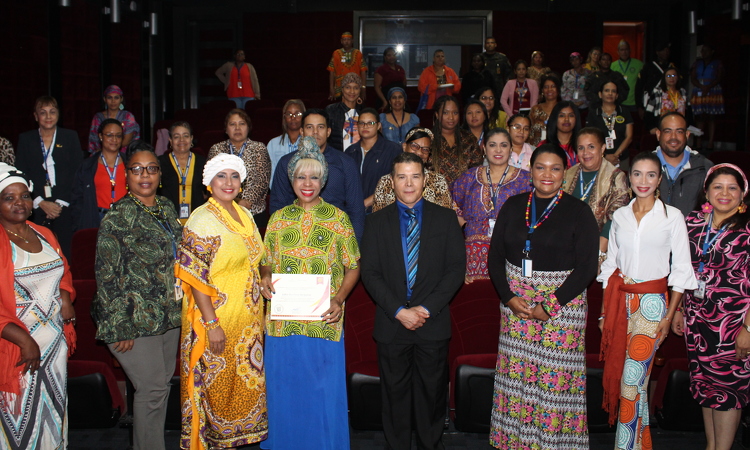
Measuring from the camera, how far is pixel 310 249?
325 centimetres

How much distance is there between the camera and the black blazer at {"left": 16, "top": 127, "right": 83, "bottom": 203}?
218 inches

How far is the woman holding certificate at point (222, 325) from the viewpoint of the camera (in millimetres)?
3055

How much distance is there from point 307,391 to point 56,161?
3646mm

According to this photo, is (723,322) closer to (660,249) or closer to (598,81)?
(660,249)

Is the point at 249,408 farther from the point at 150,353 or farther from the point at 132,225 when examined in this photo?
the point at 132,225

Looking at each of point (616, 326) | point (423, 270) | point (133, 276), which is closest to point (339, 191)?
point (423, 270)

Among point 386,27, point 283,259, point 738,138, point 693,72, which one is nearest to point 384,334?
point 283,259

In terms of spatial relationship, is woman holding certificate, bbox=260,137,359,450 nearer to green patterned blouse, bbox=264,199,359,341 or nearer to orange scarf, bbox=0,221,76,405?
green patterned blouse, bbox=264,199,359,341

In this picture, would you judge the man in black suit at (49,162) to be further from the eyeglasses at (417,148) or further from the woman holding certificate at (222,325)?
the eyeglasses at (417,148)

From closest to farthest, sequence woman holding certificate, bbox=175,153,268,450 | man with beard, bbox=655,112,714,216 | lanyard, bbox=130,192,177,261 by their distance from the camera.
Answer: woman holding certificate, bbox=175,153,268,450, lanyard, bbox=130,192,177,261, man with beard, bbox=655,112,714,216

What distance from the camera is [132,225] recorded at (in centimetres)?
309

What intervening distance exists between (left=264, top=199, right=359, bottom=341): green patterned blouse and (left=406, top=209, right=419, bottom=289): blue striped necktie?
0.28 meters

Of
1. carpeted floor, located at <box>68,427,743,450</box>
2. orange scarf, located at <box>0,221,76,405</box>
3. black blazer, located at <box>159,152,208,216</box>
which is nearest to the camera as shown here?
orange scarf, located at <box>0,221,76,405</box>

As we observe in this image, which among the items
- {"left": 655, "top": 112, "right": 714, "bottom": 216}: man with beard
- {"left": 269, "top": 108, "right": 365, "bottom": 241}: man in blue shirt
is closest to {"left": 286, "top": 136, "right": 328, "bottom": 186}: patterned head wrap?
{"left": 269, "top": 108, "right": 365, "bottom": 241}: man in blue shirt
